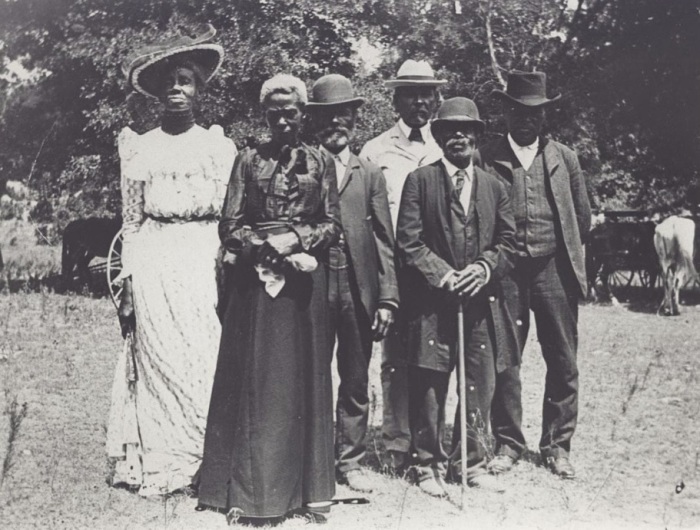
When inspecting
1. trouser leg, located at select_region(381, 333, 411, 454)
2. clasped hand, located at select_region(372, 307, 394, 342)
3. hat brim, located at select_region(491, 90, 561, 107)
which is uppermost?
hat brim, located at select_region(491, 90, 561, 107)

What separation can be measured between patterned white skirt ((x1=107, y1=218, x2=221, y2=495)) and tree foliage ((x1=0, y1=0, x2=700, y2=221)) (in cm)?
700

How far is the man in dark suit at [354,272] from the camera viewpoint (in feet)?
14.4

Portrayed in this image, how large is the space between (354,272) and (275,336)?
815 millimetres

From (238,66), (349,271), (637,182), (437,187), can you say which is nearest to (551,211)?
(437,187)

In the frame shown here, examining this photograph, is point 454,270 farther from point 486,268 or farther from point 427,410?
point 427,410

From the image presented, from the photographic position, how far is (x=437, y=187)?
4434mm

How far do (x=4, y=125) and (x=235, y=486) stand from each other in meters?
10.4

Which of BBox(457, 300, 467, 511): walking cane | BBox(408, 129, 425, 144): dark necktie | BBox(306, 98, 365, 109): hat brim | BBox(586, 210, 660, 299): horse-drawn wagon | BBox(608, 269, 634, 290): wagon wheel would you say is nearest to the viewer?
BBox(457, 300, 467, 511): walking cane

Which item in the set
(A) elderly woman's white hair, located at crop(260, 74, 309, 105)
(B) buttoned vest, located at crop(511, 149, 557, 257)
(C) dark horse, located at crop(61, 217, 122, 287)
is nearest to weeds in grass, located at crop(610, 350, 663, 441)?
(B) buttoned vest, located at crop(511, 149, 557, 257)

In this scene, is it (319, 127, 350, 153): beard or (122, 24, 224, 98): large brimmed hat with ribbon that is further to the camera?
(319, 127, 350, 153): beard

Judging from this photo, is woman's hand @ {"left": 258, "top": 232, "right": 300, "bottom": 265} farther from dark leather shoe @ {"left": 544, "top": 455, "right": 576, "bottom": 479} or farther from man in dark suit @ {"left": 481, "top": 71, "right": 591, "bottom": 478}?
dark leather shoe @ {"left": 544, "top": 455, "right": 576, "bottom": 479}

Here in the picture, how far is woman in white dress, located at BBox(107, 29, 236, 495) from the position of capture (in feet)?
14.5

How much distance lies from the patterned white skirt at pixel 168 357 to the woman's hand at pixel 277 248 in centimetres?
88

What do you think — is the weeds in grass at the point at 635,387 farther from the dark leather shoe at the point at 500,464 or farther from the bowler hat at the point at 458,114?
the bowler hat at the point at 458,114
